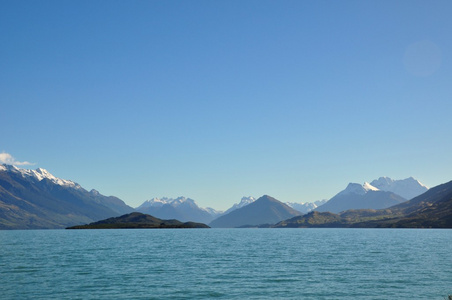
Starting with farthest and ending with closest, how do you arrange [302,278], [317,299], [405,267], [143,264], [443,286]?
[143,264] → [405,267] → [302,278] → [443,286] → [317,299]

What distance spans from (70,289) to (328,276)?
42.1 m

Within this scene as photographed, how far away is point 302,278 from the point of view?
65125 millimetres

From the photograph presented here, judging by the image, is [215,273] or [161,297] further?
[215,273]

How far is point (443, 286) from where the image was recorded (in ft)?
189

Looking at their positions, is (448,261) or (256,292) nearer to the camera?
(256,292)

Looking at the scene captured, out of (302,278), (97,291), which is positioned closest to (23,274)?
(97,291)

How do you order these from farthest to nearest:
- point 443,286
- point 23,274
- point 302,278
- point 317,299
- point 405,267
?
point 405,267 → point 23,274 → point 302,278 → point 443,286 → point 317,299

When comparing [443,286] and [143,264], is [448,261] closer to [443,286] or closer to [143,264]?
[443,286]

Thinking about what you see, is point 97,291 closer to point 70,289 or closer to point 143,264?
point 70,289

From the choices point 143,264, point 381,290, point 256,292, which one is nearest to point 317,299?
point 256,292

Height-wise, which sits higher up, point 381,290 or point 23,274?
point 23,274

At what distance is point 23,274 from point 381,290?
60.9 m

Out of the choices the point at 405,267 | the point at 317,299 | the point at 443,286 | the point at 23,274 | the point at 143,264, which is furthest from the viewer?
the point at 143,264

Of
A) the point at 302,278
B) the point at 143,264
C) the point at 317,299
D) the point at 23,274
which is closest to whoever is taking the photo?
the point at 317,299
